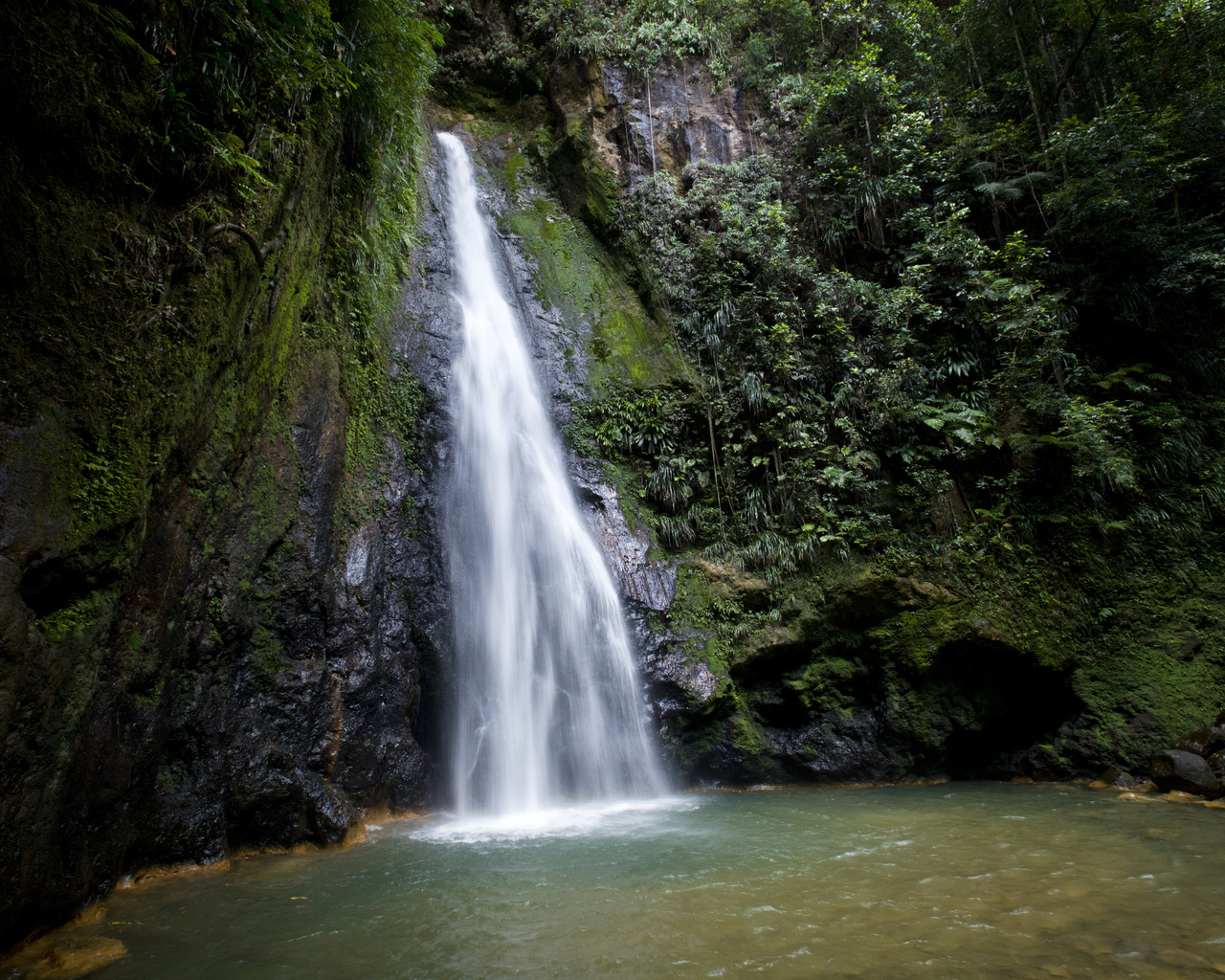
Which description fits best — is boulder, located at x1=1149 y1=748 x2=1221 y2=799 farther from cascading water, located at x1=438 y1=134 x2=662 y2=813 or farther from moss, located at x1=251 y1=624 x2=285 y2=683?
moss, located at x1=251 y1=624 x2=285 y2=683

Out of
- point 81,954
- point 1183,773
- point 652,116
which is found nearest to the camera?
point 81,954

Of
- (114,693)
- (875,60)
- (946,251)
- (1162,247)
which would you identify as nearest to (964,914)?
(114,693)

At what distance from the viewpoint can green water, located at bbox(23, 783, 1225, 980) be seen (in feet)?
9.90

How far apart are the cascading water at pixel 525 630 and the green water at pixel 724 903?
1.57 m

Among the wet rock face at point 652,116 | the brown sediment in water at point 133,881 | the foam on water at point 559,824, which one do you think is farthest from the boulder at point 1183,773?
the wet rock face at point 652,116

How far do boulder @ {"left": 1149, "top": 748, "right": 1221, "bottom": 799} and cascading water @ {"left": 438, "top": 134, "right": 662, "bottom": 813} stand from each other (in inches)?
232

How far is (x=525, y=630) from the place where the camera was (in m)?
8.28

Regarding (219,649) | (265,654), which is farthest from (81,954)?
(265,654)

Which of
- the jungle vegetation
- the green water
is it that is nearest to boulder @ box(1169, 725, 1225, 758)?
the green water

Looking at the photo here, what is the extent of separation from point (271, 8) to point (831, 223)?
11.0 m

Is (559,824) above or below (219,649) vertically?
below

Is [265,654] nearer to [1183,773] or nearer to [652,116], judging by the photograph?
[1183,773]

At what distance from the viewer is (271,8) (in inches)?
198

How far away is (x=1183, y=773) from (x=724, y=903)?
21.1ft
